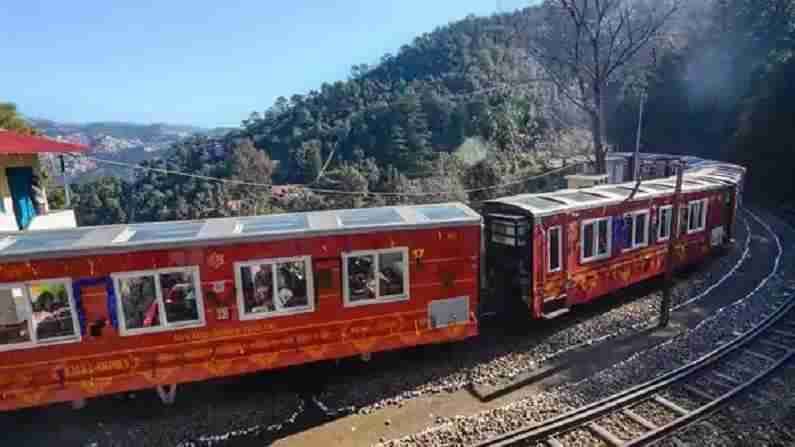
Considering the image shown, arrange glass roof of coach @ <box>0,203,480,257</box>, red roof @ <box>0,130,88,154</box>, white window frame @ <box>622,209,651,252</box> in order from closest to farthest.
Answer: glass roof of coach @ <box>0,203,480,257</box>
red roof @ <box>0,130,88,154</box>
white window frame @ <box>622,209,651,252</box>

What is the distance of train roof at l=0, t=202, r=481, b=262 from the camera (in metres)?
7.40

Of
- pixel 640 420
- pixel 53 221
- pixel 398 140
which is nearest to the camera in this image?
pixel 640 420

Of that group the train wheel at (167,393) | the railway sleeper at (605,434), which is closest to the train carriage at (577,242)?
the railway sleeper at (605,434)

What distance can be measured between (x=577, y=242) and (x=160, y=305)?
8958 millimetres

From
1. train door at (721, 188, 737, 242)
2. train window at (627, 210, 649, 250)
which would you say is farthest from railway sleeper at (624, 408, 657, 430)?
train door at (721, 188, 737, 242)

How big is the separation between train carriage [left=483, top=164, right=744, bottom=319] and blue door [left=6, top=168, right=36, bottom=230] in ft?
44.2

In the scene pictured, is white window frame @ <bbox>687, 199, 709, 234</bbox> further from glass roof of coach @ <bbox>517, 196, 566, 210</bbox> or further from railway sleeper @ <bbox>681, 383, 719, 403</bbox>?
railway sleeper @ <bbox>681, 383, 719, 403</bbox>

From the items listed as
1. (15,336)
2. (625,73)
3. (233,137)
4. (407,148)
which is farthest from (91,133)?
(15,336)

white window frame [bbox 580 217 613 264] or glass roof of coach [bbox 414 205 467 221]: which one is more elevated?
glass roof of coach [bbox 414 205 467 221]

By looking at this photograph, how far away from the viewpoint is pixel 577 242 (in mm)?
11016

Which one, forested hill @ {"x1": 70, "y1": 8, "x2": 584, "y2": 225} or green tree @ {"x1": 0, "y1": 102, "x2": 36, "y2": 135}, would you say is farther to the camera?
forested hill @ {"x1": 70, "y1": 8, "x2": 584, "y2": 225}

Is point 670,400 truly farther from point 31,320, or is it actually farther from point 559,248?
point 31,320

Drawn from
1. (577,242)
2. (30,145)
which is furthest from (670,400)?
(30,145)

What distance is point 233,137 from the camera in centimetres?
7031
